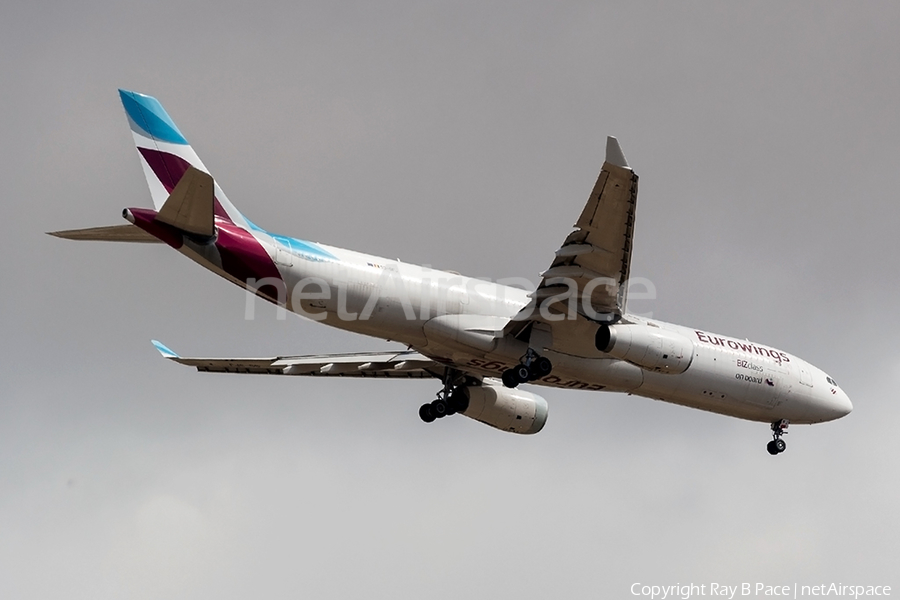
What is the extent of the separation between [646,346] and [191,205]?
11482mm

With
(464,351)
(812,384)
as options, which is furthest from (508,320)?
(812,384)

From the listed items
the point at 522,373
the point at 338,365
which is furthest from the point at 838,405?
the point at 338,365

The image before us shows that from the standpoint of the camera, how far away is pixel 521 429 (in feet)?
110

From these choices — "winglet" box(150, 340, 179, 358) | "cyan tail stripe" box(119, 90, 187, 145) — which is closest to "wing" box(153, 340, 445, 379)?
"winglet" box(150, 340, 179, 358)

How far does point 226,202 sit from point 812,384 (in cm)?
1904

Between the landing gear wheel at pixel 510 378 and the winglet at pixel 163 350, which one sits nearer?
the landing gear wheel at pixel 510 378

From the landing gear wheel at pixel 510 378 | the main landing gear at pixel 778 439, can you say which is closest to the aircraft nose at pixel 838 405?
the main landing gear at pixel 778 439

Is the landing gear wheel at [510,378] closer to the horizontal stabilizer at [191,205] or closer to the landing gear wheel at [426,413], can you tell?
the landing gear wheel at [426,413]

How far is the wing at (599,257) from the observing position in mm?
22062

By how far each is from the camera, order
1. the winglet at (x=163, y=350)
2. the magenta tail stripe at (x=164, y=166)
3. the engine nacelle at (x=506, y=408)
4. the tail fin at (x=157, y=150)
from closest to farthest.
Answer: the tail fin at (x=157, y=150), the magenta tail stripe at (x=164, y=166), the winglet at (x=163, y=350), the engine nacelle at (x=506, y=408)

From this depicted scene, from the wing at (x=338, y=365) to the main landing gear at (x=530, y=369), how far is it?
16.8ft

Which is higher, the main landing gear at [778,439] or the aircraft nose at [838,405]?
the aircraft nose at [838,405]

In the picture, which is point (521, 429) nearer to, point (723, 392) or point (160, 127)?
point (723, 392)

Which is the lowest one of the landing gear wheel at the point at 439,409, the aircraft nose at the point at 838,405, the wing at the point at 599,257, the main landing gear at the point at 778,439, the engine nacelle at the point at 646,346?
the landing gear wheel at the point at 439,409
